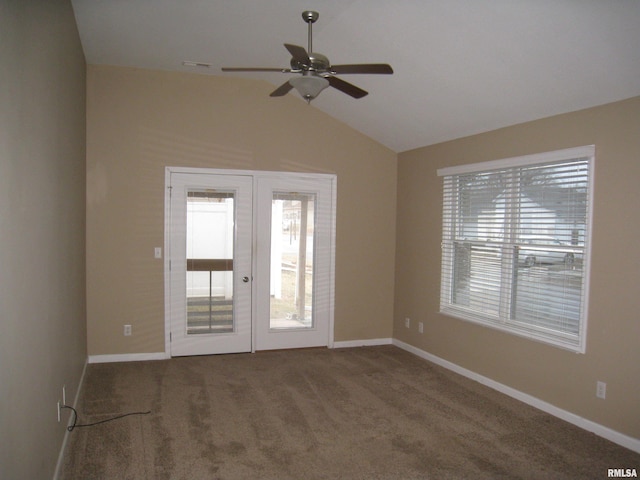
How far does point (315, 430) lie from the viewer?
3.47 meters

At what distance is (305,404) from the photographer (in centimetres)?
396

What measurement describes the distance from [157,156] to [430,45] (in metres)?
3.07

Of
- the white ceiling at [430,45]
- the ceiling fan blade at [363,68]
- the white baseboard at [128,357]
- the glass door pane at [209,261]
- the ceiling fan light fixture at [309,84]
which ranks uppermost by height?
the white ceiling at [430,45]

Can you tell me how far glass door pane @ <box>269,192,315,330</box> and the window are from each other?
1.57 metres

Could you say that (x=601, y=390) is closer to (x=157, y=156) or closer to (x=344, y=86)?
(x=344, y=86)

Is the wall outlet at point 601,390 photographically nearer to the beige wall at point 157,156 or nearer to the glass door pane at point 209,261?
the beige wall at point 157,156

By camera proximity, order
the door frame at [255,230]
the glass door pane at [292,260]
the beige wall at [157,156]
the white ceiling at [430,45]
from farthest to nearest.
Answer: the glass door pane at [292,260] < the door frame at [255,230] < the beige wall at [157,156] < the white ceiling at [430,45]

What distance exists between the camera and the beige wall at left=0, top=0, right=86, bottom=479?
1792 millimetres

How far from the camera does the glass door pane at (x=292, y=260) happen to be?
552cm

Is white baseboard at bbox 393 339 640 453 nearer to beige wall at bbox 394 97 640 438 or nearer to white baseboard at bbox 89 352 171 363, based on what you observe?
beige wall at bbox 394 97 640 438

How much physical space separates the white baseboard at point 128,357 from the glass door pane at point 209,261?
387 mm

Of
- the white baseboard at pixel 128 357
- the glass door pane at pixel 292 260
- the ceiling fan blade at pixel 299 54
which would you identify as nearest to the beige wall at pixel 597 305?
the glass door pane at pixel 292 260

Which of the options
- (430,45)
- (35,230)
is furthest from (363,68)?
(35,230)

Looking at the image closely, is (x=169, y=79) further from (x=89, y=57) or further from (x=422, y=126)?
(x=422, y=126)
